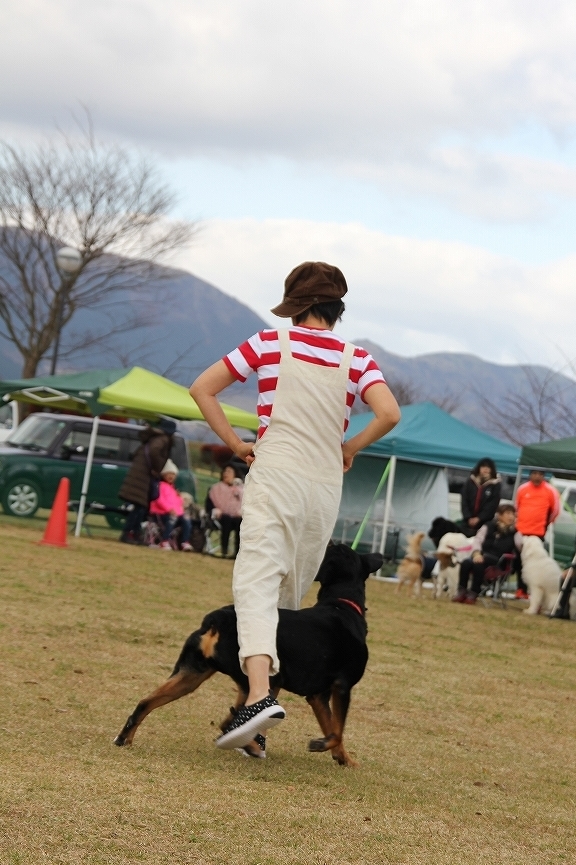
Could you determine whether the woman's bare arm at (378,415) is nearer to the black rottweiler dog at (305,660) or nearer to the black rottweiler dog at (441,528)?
the black rottweiler dog at (305,660)

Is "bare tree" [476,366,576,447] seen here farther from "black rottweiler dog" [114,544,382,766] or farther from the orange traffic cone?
"black rottweiler dog" [114,544,382,766]

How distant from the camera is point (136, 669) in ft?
21.8

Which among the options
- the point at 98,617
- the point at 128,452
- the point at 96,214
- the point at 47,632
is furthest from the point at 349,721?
the point at 96,214

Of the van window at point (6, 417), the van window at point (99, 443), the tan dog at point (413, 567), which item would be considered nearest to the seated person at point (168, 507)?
the van window at point (99, 443)

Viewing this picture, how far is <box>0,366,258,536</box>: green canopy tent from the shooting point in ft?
56.3

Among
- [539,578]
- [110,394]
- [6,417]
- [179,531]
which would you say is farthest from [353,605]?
[6,417]

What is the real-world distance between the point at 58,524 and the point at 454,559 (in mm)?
4996

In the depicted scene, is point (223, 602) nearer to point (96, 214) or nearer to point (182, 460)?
point (182, 460)

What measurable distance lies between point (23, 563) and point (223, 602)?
2.07m

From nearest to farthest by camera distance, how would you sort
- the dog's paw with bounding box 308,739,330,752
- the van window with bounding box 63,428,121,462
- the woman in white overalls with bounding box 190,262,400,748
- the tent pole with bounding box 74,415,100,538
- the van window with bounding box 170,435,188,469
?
the woman in white overalls with bounding box 190,262,400,748, the dog's paw with bounding box 308,739,330,752, the tent pole with bounding box 74,415,100,538, the van window with bounding box 63,428,121,462, the van window with bounding box 170,435,188,469

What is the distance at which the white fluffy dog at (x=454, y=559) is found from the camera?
16.0 metres

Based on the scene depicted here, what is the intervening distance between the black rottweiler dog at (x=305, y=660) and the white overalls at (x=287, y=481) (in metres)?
0.11

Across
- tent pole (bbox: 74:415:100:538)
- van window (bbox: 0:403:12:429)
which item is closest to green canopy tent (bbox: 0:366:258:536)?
tent pole (bbox: 74:415:100:538)

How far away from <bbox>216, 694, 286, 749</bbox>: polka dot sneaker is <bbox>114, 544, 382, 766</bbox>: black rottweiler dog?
187 mm
